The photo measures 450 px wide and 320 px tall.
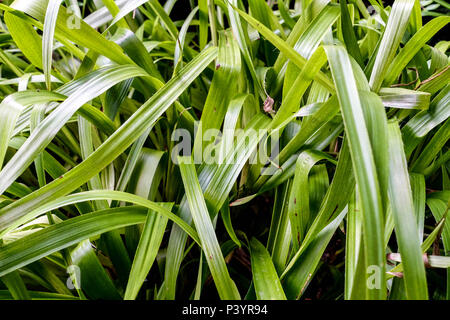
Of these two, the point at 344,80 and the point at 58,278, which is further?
the point at 58,278

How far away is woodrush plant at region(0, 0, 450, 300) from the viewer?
15.1 inches

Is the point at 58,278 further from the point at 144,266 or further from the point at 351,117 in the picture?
the point at 351,117

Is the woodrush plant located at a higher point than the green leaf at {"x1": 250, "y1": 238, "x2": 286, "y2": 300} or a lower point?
higher

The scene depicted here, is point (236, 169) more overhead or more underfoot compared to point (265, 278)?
more overhead

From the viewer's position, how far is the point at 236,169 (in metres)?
0.46

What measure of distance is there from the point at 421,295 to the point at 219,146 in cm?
31

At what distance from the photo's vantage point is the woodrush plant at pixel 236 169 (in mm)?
382

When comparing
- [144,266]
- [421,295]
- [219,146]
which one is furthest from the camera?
[219,146]

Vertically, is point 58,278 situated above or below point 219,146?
below

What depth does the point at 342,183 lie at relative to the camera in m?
0.43

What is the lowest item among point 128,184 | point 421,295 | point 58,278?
point 421,295

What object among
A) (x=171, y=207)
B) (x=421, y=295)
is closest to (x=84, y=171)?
(x=171, y=207)

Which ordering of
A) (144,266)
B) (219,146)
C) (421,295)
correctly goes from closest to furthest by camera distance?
(421,295) → (144,266) → (219,146)

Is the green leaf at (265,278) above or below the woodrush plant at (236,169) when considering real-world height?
below
